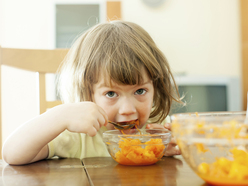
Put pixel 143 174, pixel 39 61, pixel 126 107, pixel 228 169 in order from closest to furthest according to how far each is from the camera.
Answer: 1. pixel 228 169
2. pixel 143 174
3. pixel 126 107
4. pixel 39 61

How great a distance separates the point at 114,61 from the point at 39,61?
45 cm

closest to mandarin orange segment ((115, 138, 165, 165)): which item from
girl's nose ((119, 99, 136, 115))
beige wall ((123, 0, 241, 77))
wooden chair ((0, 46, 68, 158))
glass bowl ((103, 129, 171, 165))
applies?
glass bowl ((103, 129, 171, 165))

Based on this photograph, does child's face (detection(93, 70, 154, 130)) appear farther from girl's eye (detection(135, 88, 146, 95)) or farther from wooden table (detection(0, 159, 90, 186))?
wooden table (detection(0, 159, 90, 186))

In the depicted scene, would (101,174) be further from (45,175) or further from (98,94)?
(98,94)

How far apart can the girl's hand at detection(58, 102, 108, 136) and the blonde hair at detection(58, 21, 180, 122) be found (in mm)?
168

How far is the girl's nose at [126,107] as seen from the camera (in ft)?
3.02

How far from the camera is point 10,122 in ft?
9.70

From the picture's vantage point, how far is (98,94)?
3.28 feet

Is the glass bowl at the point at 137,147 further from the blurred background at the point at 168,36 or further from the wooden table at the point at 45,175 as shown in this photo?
the blurred background at the point at 168,36

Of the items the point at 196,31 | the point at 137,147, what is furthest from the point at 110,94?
the point at 196,31

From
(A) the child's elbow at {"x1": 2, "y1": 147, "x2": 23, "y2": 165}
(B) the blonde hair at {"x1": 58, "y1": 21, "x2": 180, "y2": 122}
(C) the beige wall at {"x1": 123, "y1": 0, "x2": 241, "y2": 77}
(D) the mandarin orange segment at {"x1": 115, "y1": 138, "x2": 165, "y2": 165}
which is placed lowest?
(A) the child's elbow at {"x1": 2, "y1": 147, "x2": 23, "y2": 165}

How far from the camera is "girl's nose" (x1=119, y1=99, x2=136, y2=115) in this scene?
92cm

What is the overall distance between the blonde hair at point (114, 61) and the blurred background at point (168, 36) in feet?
6.19

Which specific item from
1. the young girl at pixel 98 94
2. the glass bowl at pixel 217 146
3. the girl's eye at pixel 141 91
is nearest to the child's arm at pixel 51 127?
the young girl at pixel 98 94
